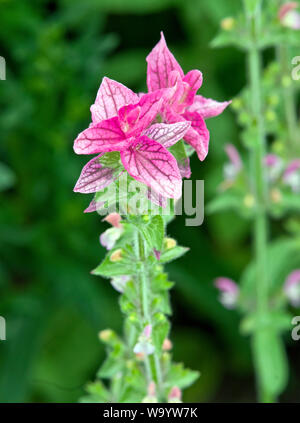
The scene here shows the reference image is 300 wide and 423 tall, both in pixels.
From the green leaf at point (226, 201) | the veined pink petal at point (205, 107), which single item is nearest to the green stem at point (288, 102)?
the green leaf at point (226, 201)

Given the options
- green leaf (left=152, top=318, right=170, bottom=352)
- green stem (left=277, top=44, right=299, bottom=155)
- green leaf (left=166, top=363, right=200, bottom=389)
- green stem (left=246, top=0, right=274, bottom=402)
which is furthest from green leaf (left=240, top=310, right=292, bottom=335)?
green leaf (left=152, top=318, right=170, bottom=352)

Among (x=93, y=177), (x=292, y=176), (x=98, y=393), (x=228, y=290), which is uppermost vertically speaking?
(x=292, y=176)

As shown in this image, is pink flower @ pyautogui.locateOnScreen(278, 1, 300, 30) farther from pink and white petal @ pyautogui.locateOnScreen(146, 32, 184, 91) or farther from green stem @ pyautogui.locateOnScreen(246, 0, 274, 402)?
pink and white petal @ pyautogui.locateOnScreen(146, 32, 184, 91)

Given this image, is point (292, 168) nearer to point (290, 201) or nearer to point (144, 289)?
point (290, 201)

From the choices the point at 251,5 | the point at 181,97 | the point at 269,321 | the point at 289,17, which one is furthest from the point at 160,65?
the point at 269,321

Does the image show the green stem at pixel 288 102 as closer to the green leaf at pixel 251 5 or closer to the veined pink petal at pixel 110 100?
the green leaf at pixel 251 5
